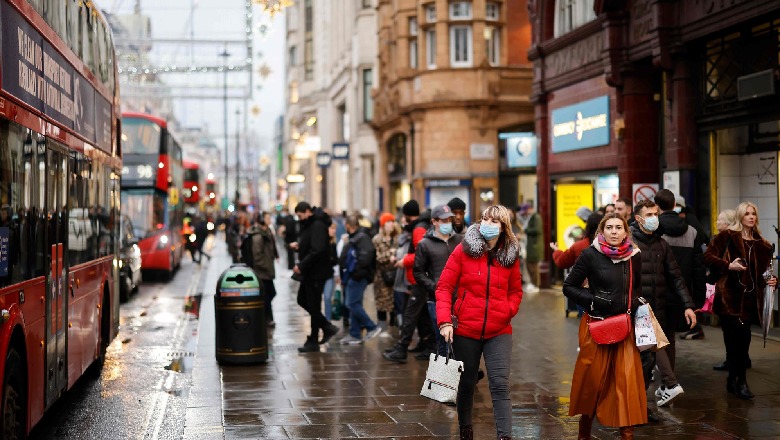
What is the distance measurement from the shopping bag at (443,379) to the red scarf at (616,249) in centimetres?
127

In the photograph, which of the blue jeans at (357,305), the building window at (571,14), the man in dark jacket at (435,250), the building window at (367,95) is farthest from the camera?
the building window at (367,95)

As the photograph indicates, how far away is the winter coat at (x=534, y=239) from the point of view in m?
21.3

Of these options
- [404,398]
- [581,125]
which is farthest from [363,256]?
[581,125]

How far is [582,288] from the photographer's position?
774 cm

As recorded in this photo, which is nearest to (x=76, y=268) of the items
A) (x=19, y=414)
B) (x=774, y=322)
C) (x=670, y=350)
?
(x=19, y=414)

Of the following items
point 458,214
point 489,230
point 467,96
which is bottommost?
point 489,230

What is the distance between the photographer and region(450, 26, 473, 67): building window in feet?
99.6

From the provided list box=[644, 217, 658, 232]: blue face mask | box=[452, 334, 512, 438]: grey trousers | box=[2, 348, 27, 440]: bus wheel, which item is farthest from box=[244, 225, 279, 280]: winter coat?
box=[2, 348, 27, 440]: bus wheel

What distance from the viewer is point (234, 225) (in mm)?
41906

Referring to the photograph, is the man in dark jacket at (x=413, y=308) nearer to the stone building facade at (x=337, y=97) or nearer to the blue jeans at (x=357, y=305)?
the blue jeans at (x=357, y=305)

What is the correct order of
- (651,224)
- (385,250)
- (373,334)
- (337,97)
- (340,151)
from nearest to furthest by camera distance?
(651,224) → (385,250) → (373,334) → (340,151) → (337,97)

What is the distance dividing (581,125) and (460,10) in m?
11.3

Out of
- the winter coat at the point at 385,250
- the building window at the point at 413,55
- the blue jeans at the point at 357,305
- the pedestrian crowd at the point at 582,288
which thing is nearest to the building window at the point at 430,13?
the building window at the point at 413,55

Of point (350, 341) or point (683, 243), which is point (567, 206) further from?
point (683, 243)
